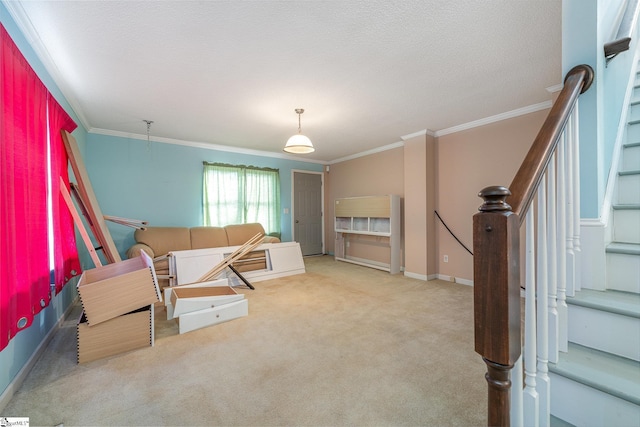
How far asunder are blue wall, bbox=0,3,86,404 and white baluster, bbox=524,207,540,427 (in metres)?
2.67

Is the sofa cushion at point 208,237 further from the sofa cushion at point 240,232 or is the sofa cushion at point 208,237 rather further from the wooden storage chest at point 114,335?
the wooden storage chest at point 114,335

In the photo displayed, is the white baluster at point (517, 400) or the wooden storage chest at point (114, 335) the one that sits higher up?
the white baluster at point (517, 400)

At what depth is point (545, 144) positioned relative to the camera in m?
0.95

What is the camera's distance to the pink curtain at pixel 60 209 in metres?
2.30

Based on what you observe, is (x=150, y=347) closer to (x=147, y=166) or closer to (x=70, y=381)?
(x=70, y=381)

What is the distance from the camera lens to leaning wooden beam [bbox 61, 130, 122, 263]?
2.71m

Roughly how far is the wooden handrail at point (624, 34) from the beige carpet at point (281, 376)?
1.99m

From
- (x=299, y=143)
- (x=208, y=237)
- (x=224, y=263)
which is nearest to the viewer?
(x=299, y=143)

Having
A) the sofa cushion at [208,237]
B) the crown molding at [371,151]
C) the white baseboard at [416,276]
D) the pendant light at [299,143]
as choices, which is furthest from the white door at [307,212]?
the pendant light at [299,143]

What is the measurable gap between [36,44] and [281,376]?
3.11 metres

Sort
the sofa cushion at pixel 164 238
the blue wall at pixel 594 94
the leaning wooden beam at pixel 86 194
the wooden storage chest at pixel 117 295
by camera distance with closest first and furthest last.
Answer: the blue wall at pixel 594 94 < the wooden storage chest at pixel 117 295 < the leaning wooden beam at pixel 86 194 < the sofa cushion at pixel 164 238

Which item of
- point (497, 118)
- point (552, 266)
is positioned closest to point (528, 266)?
point (552, 266)

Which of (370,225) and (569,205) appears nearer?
(569,205)

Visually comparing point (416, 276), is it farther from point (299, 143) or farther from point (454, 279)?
point (299, 143)
